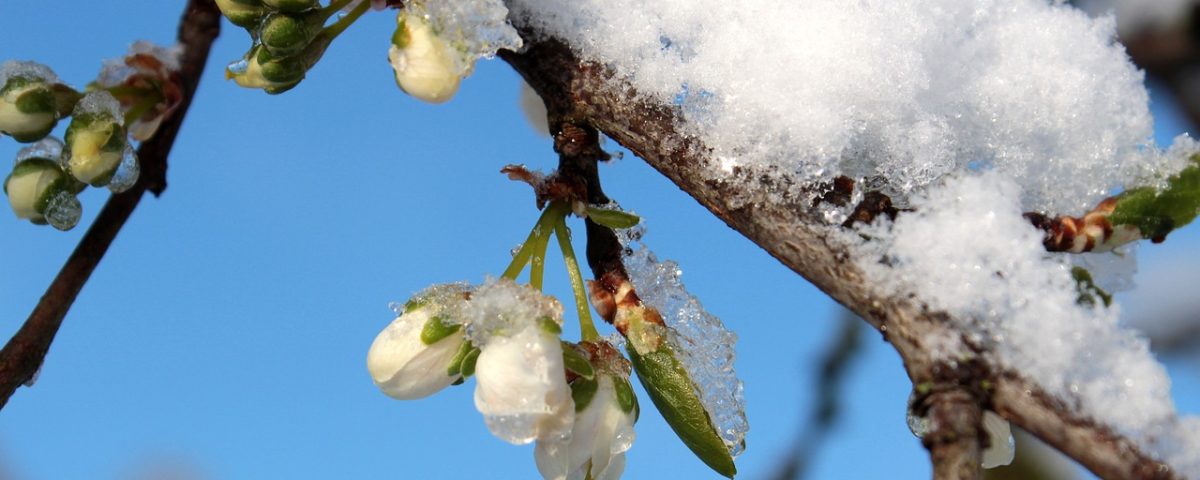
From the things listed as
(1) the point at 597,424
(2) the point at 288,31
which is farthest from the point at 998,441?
(2) the point at 288,31

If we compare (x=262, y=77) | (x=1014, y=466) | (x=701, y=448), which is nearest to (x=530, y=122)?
(x=262, y=77)

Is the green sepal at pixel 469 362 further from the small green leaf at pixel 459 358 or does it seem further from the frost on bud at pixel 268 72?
the frost on bud at pixel 268 72

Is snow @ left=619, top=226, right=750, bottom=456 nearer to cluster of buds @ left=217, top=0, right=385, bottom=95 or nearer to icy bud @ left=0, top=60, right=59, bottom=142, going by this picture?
cluster of buds @ left=217, top=0, right=385, bottom=95

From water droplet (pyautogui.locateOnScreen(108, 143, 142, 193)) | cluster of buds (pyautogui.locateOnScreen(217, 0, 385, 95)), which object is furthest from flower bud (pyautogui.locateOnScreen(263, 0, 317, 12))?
water droplet (pyautogui.locateOnScreen(108, 143, 142, 193))

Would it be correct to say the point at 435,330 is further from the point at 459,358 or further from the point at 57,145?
the point at 57,145

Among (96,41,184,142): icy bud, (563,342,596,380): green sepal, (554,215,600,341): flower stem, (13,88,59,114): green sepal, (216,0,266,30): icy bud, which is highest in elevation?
(96,41,184,142): icy bud

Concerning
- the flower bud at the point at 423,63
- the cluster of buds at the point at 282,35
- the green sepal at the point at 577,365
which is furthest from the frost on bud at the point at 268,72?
the green sepal at the point at 577,365
